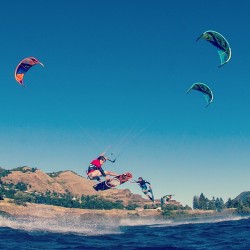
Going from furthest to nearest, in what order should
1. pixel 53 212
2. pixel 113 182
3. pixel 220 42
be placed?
pixel 53 212 → pixel 113 182 → pixel 220 42

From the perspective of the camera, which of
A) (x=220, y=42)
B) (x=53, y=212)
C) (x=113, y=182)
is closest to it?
(x=220, y=42)

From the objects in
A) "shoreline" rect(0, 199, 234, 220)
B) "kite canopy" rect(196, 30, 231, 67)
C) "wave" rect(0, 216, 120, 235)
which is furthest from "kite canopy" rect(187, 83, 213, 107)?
"shoreline" rect(0, 199, 234, 220)

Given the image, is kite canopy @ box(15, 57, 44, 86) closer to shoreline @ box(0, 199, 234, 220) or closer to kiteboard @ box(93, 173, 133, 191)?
kiteboard @ box(93, 173, 133, 191)

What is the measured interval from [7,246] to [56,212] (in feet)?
396

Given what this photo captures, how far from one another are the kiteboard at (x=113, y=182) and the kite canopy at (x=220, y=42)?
14.1m

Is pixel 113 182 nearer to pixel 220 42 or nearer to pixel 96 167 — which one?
pixel 96 167

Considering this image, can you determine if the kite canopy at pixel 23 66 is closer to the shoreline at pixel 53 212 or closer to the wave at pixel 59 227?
the wave at pixel 59 227

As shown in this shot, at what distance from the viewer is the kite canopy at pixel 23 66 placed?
2796cm

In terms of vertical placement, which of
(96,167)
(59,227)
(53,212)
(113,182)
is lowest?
(59,227)

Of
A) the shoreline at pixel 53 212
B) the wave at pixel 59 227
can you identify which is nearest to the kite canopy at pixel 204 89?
the wave at pixel 59 227

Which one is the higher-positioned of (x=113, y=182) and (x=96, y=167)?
(x=96, y=167)

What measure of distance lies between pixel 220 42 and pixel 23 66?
16.7 meters

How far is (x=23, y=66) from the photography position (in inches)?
1132

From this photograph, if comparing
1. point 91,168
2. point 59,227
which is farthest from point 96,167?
point 59,227
